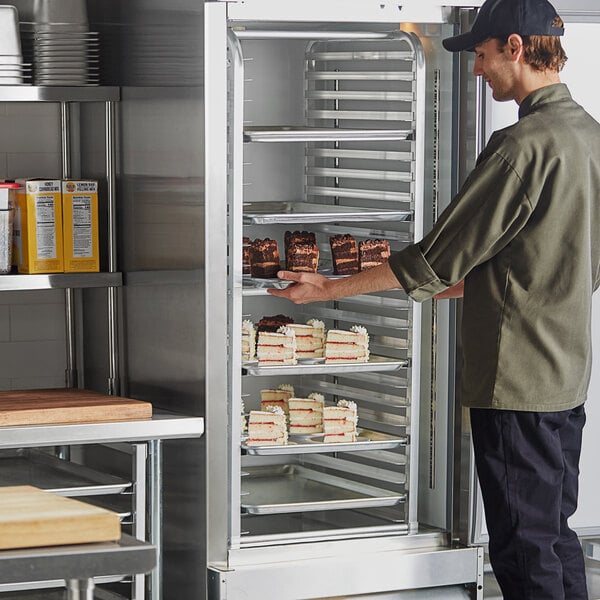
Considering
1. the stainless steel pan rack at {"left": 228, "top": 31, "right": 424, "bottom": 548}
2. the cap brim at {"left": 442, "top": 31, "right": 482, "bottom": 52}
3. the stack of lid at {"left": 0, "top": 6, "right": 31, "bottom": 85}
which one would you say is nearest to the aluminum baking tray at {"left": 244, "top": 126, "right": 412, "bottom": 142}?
the stainless steel pan rack at {"left": 228, "top": 31, "right": 424, "bottom": 548}

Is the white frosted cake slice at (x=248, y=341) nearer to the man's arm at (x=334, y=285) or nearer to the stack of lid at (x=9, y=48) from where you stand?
the man's arm at (x=334, y=285)

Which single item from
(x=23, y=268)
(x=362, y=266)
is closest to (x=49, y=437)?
(x=23, y=268)

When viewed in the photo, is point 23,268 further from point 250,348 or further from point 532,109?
point 532,109

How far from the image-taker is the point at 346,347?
14.4ft

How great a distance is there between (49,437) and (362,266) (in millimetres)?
1170

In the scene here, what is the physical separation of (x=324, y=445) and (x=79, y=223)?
1071 mm

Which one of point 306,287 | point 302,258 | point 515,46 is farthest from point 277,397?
point 515,46

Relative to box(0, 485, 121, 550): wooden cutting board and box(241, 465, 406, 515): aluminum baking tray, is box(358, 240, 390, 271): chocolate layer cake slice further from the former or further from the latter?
box(0, 485, 121, 550): wooden cutting board

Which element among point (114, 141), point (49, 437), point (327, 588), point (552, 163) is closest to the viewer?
point (552, 163)

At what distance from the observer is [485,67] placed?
3863 millimetres

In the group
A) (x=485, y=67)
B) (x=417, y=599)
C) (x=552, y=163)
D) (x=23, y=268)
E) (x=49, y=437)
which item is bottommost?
(x=417, y=599)

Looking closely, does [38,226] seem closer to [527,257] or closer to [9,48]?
[9,48]

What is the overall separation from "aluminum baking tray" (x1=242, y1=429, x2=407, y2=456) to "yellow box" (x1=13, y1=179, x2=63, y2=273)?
0.87 m

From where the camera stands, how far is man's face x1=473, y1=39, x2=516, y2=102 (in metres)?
3.81
